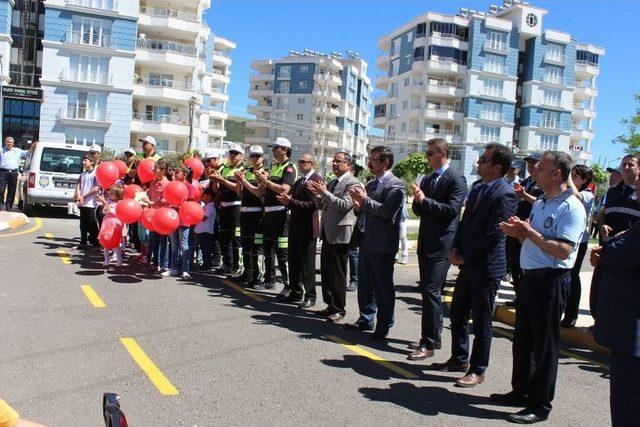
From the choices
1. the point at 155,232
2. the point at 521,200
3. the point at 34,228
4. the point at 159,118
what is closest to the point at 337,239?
the point at 521,200

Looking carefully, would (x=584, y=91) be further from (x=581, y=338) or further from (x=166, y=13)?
(x=581, y=338)

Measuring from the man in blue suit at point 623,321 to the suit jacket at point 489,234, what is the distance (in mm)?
1703

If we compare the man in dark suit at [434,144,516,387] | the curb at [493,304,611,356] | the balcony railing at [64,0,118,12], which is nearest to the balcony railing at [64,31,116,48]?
the balcony railing at [64,0,118,12]

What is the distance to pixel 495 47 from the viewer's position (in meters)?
70.7

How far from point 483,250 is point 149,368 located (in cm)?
316

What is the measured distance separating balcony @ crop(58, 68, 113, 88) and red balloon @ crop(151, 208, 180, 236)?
42.4 m

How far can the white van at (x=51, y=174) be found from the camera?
1688 cm

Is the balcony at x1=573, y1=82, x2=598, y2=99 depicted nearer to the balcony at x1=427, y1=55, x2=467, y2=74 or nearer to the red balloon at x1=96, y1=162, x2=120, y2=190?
the balcony at x1=427, y1=55, x2=467, y2=74

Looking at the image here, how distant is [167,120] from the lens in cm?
5378

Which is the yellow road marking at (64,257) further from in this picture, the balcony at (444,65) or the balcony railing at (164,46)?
the balcony at (444,65)

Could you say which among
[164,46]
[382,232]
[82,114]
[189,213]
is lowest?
[189,213]

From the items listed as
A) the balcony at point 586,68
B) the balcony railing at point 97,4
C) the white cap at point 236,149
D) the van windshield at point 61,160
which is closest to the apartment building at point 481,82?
the balcony at point 586,68

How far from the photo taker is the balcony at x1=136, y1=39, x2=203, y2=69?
5094 cm

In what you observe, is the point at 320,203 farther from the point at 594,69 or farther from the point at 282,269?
the point at 594,69
